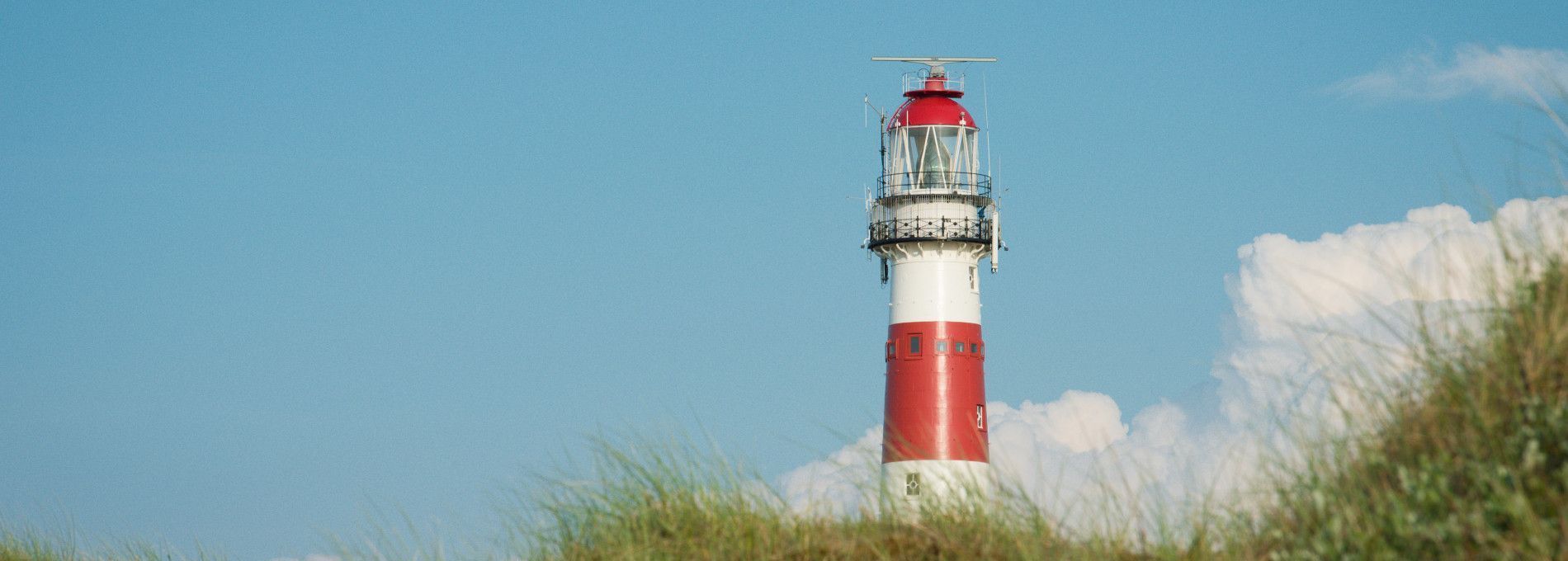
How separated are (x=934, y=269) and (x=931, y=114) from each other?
365 cm

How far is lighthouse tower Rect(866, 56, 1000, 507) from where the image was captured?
31.7m

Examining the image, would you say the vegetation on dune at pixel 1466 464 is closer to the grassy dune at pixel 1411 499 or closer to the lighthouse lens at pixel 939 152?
the grassy dune at pixel 1411 499

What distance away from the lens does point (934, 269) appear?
1305 inches

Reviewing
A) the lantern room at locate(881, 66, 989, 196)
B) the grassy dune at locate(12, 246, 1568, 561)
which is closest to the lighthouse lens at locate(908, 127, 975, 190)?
the lantern room at locate(881, 66, 989, 196)

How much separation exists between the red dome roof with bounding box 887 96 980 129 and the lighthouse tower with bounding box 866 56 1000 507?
2cm

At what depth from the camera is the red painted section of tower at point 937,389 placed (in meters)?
31.4

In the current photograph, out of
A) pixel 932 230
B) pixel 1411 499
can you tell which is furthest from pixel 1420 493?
pixel 932 230

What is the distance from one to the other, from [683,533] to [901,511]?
4.76ft

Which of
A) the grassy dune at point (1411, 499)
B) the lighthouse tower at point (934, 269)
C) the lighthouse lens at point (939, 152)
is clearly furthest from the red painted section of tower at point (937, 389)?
the grassy dune at point (1411, 499)

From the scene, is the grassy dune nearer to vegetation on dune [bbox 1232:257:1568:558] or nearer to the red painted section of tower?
vegetation on dune [bbox 1232:257:1568:558]

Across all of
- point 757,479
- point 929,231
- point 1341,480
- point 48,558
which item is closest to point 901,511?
point 757,479

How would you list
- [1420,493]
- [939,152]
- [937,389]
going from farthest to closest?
[939,152]
[937,389]
[1420,493]

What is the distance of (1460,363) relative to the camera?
8188mm

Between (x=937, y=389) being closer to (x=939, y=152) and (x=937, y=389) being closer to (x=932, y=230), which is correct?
(x=932, y=230)
